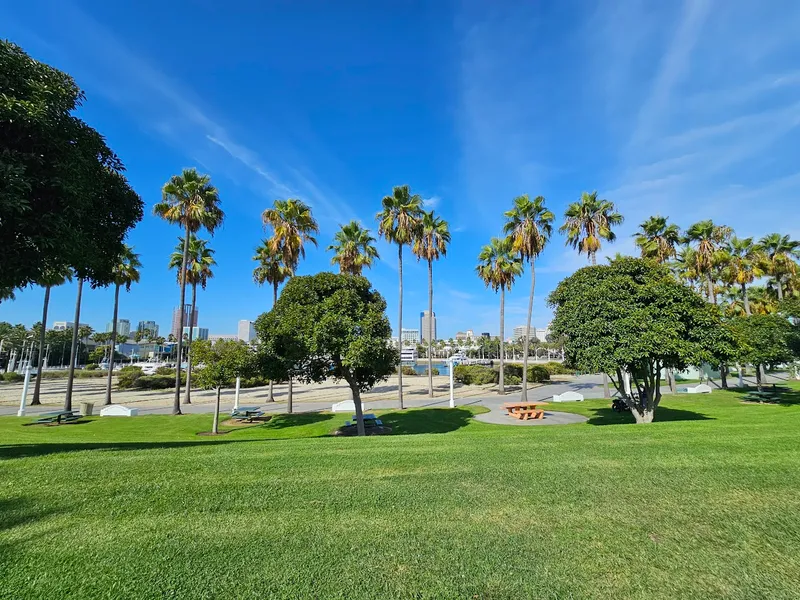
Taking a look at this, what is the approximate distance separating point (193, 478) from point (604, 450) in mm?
6094

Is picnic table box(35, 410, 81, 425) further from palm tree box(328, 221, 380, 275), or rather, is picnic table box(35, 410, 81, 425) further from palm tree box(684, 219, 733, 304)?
palm tree box(684, 219, 733, 304)

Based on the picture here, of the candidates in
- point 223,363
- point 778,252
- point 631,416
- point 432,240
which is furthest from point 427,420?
point 778,252

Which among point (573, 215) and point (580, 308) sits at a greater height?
point (573, 215)

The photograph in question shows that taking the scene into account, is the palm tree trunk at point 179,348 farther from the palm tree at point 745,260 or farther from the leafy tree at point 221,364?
the palm tree at point 745,260

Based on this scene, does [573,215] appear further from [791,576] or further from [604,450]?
[791,576]

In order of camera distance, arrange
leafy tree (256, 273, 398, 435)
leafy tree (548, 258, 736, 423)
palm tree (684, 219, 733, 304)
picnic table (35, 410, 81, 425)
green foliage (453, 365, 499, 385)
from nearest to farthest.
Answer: leafy tree (548, 258, 736, 423) → leafy tree (256, 273, 398, 435) → picnic table (35, 410, 81, 425) → palm tree (684, 219, 733, 304) → green foliage (453, 365, 499, 385)

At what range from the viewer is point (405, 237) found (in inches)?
995

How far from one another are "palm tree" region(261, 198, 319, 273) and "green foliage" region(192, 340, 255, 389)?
783 centimetres

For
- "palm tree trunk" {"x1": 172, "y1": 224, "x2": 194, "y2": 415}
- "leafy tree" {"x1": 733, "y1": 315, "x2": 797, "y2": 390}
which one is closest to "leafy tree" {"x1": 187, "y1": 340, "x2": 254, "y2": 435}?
"palm tree trunk" {"x1": 172, "y1": 224, "x2": 194, "y2": 415}

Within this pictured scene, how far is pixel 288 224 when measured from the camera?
77.8 ft

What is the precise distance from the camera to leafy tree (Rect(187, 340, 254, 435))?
16.7 meters

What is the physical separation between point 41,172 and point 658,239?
31577mm

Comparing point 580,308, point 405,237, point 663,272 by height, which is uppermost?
point 405,237

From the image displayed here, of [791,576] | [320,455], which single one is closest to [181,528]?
[320,455]
